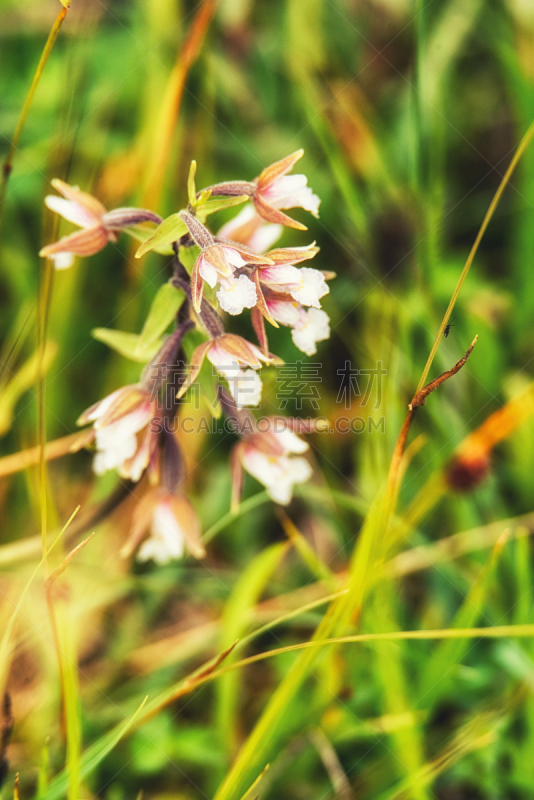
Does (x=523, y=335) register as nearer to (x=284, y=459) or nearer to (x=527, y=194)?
(x=527, y=194)

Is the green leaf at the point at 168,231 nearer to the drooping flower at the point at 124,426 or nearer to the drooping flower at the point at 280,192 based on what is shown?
the drooping flower at the point at 280,192

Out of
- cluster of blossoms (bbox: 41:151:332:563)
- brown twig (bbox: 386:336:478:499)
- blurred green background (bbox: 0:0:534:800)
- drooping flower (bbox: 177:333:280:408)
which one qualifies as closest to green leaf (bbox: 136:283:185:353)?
cluster of blossoms (bbox: 41:151:332:563)

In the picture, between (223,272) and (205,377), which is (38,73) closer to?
(223,272)

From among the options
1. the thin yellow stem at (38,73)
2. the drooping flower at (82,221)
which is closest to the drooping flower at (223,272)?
the drooping flower at (82,221)

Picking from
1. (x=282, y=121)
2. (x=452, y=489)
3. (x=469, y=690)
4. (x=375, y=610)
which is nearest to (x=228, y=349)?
(x=375, y=610)

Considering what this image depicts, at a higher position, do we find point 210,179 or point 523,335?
point 210,179

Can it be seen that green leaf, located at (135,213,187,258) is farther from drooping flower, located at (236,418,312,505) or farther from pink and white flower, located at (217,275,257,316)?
drooping flower, located at (236,418,312,505)
